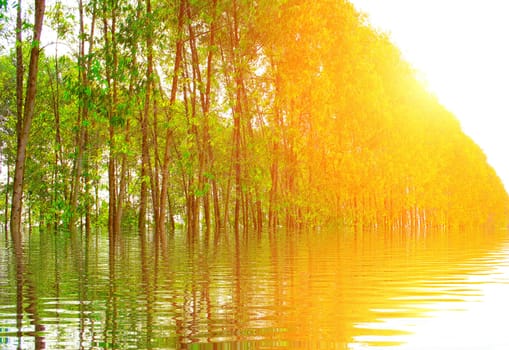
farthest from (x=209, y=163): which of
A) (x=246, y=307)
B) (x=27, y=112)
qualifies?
(x=246, y=307)

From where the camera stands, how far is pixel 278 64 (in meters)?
29.1

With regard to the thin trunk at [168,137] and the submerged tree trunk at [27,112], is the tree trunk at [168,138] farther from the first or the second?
the submerged tree trunk at [27,112]

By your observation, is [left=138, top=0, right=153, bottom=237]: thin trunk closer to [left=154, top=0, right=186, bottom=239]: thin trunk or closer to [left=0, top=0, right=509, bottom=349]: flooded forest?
[left=0, top=0, right=509, bottom=349]: flooded forest

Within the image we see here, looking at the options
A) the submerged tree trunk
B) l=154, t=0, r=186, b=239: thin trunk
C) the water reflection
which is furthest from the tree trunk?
the water reflection

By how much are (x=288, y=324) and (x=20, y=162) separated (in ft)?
54.5

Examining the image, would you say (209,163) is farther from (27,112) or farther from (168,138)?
(27,112)

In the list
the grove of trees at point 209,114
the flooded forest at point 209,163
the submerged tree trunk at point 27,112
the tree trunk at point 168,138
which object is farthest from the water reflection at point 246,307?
the tree trunk at point 168,138

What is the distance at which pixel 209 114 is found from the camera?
2247cm

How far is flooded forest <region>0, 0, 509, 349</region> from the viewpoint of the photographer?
445cm

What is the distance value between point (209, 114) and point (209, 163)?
5295 millimetres

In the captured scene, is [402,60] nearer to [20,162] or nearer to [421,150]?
[421,150]

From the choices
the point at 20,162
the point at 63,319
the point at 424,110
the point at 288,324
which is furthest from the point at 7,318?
the point at 424,110

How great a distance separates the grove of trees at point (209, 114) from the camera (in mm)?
19203

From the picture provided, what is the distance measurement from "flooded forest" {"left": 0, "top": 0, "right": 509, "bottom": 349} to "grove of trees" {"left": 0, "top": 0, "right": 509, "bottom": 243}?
144 millimetres
